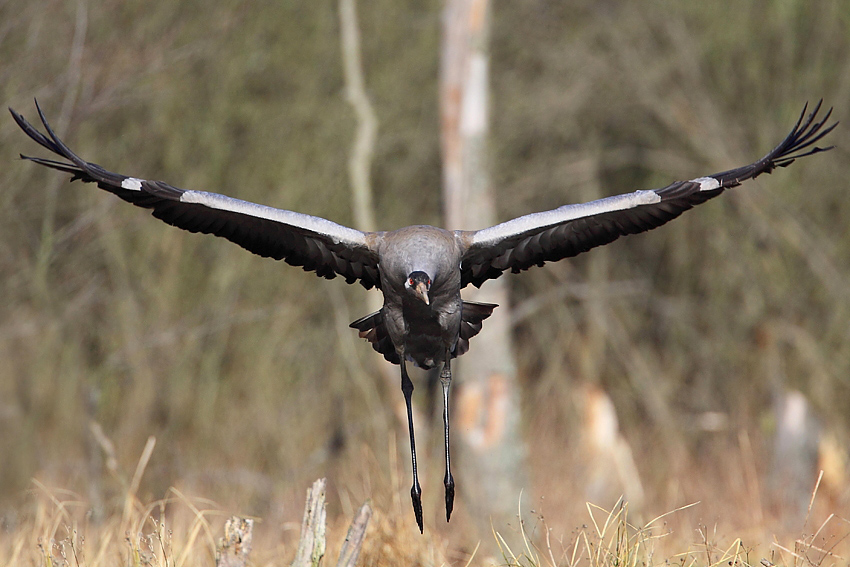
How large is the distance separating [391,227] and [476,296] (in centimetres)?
234

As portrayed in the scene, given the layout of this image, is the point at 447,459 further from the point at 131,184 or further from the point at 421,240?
the point at 131,184

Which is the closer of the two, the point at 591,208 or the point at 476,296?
the point at 591,208

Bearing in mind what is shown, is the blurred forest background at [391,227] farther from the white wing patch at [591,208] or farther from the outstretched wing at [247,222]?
the white wing patch at [591,208]

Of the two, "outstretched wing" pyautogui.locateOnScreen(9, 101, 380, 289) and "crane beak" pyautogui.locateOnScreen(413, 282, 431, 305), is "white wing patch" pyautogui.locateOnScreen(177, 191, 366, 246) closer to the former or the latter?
"outstretched wing" pyautogui.locateOnScreen(9, 101, 380, 289)

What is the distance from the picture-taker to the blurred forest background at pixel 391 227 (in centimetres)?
822

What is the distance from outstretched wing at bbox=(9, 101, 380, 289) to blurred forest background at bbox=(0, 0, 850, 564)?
299 cm

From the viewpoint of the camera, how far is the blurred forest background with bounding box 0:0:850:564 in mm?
8219

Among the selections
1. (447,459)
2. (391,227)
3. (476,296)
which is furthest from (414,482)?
(391,227)

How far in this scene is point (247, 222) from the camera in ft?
15.4

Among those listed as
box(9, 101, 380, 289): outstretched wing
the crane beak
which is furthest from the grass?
box(9, 101, 380, 289): outstretched wing

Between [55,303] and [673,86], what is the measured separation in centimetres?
651

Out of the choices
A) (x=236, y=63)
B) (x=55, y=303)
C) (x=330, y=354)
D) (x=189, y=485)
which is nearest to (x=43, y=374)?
(x=55, y=303)

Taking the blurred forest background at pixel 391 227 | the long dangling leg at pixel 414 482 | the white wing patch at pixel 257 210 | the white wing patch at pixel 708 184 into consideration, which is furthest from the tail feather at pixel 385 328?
the blurred forest background at pixel 391 227

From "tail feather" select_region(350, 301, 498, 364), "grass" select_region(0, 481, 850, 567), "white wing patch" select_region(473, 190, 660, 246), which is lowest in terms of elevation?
"grass" select_region(0, 481, 850, 567)
